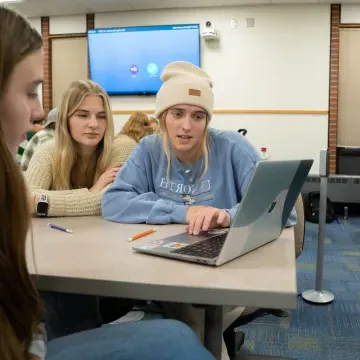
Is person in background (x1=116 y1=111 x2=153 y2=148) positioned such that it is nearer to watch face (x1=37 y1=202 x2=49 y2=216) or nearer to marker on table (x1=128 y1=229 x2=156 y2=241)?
watch face (x1=37 y1=202 x2=49 y2=216)

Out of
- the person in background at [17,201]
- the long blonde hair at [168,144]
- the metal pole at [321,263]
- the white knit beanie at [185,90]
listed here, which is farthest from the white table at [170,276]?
the metal pole at [321,263]

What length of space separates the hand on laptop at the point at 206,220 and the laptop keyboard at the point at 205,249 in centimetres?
11

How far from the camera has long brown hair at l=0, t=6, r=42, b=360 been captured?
2.09ft

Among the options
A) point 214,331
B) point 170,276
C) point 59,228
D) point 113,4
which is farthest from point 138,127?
point 113,4

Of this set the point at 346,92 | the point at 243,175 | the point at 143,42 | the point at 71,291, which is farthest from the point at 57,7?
the point at 71,291

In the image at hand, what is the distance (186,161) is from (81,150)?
21.2 inches

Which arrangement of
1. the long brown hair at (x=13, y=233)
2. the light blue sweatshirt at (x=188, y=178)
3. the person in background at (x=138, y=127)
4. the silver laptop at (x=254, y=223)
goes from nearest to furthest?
1. the long brown hair at (x=13, y=233)
2. the silver laptop at (x=254, y=223)
3. the light blue sweatshirt at (x=188, y=178)
4. the person in background at (x=138, y=127)

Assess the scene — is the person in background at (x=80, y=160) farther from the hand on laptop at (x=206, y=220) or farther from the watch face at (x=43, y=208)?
the hand on laptop at (x=206, y=220)

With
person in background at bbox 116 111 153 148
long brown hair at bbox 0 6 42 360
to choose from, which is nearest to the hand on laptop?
long brown hair at bbox 0 6 42 360

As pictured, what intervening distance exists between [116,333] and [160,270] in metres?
0.15

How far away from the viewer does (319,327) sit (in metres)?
2.41

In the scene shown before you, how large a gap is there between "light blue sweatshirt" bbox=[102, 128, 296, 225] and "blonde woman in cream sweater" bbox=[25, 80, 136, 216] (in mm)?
164

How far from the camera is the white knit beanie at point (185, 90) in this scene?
1666 millimetres

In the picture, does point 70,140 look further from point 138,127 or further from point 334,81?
point 334,81
